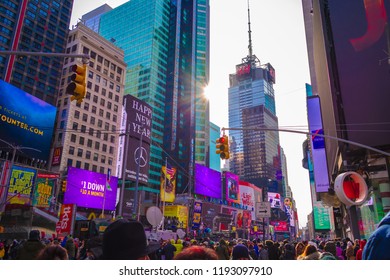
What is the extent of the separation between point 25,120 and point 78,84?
5711 centimetres

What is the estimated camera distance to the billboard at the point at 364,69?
65.1 ft

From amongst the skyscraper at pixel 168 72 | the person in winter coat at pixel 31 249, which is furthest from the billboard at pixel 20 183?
the skyscraper at pixel 168 72

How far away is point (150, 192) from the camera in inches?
4011

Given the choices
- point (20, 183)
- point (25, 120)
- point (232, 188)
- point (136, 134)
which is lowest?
point (20, 183)

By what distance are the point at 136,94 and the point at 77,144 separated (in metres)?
50.1

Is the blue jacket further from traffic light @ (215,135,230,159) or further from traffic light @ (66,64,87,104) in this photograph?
traffic light @ (215,135,230,159)

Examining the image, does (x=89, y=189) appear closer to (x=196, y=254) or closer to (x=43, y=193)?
(x=43, y=193)

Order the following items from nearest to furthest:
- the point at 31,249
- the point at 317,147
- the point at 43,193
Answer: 1. the point at 31,249
2. the point at 317,147
3. the point at 43,193

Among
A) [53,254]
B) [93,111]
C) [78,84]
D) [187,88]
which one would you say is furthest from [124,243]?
[187,88]

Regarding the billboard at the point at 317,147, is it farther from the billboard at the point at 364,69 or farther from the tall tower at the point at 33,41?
the tall tower at the point at 33,41

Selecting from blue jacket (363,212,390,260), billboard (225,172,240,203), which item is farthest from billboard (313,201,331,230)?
blue jacket (363,212,390,260)

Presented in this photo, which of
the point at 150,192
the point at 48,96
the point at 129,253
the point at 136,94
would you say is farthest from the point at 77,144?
the point at 129,253

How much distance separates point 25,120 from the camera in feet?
194
